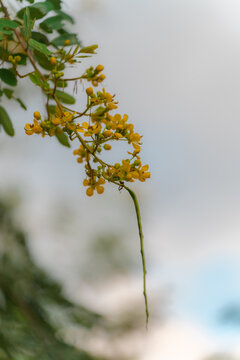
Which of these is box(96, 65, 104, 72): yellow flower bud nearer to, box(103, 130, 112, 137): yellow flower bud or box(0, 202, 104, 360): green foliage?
box(103, 130, 112, 137): yellow flower bud

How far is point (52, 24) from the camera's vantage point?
716mm

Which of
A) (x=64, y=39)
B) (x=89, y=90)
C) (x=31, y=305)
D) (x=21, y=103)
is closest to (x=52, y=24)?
(x=64, y=39)

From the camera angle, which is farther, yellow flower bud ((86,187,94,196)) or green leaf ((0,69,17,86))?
green leaf ((0,69,17,86))

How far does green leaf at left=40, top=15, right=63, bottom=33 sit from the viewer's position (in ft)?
2.34

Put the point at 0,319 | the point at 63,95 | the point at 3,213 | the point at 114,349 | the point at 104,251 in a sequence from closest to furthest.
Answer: the point at 63,95 < the point at 0,319 < the point at 114,349 < the point at 3,213 < the point at 104,251

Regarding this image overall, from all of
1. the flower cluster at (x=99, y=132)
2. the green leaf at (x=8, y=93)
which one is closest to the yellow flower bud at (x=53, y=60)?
the flower cluster at (x=99, y=132)

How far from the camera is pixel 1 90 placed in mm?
734

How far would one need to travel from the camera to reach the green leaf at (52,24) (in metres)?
0.71

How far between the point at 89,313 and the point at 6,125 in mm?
977

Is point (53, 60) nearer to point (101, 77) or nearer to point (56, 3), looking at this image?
point (101, 77)

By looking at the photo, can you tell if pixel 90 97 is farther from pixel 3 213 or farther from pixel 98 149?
pixel 3 213

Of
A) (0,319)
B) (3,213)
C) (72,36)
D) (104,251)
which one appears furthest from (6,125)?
(104,251)

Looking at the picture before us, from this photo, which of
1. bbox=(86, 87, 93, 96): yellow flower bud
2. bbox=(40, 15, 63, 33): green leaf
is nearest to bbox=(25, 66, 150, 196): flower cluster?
bbox=(86, 87, 93, 96): yellow flower bud

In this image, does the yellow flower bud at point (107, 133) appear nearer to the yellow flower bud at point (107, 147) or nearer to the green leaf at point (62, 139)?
the yellow flower bud at point (107, 147)
